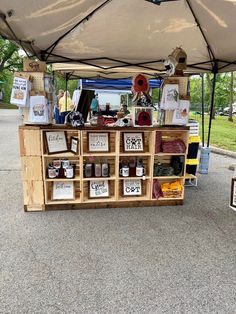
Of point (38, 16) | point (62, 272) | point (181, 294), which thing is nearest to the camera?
point (181, 294)

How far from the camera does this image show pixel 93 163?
377 cm

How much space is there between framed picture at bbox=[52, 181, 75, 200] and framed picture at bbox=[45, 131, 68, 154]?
48cm

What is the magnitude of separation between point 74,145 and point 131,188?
3.37ft

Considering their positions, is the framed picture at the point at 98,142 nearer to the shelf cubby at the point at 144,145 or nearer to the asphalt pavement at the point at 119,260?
the shelf cubby at the point at 144,145

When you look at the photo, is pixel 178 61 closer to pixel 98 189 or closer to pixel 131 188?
pixel 131 188

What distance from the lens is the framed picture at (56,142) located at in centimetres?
352

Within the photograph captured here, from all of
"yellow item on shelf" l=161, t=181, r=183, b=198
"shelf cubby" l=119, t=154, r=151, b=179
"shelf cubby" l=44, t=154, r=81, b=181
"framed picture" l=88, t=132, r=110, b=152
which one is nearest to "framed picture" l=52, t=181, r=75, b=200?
"shelf cubby" l=44, t=154, r=81, b=181

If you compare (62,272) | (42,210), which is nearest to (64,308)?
(62,272)

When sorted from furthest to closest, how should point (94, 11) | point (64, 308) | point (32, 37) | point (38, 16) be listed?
point (32, 37) → point (94, 11) → point (38, 16) → point (64, 308)

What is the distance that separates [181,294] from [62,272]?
101 centimetres

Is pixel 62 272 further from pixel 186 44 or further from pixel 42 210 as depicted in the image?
pixel 186 44

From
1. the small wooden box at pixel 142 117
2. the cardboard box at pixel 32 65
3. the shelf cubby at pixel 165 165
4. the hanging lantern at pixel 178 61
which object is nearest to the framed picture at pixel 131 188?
the shelf cubby at pixel 165 165

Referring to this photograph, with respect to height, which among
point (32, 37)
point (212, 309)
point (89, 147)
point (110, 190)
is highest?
point (32, 37)

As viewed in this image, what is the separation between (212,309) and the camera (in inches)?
76.6
